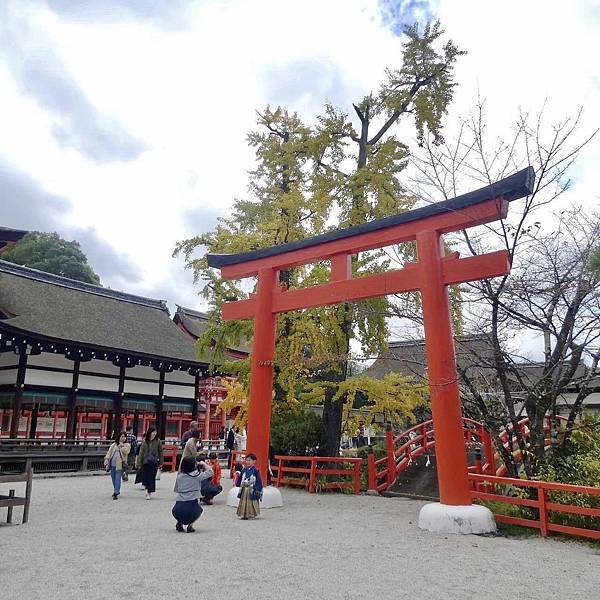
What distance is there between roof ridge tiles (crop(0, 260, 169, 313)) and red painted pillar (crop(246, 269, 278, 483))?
51.7ft

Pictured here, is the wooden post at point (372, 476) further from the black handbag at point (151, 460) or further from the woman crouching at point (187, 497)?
the woman crouching at point (187, 497)

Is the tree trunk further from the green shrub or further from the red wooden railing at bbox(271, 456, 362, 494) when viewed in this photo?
the red wooden railing at bbox(271, 456, 362, 494)

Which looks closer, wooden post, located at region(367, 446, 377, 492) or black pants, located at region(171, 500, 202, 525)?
black pants, located at region(171, 500, 202, 525)

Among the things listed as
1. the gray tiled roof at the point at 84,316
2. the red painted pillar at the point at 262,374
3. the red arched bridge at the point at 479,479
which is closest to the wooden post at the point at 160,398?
the gray tiled roof at the point at 84,316

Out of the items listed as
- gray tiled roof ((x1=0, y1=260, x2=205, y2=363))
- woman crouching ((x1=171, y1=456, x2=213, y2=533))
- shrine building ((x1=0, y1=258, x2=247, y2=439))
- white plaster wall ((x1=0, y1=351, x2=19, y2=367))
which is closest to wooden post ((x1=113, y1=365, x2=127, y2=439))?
shrine building ((x1=0, y1=258, x2=247, y2=439))

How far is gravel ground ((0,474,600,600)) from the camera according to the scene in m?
4.54

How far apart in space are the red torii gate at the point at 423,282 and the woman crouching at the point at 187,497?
3.16 metres

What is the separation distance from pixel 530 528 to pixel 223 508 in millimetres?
5523

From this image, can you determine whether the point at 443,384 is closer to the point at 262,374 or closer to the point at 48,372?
the point at 262,374

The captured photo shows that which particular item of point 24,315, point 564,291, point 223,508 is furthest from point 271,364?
point 24,315

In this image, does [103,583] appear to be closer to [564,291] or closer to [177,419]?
[564,291]

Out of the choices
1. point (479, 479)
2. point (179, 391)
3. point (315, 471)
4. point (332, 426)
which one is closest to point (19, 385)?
point (179, 391)

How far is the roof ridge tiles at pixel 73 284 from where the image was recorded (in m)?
22.0

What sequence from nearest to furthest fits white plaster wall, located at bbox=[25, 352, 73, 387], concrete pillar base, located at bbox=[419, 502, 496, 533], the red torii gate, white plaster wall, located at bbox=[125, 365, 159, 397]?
concrete pillar base, located at bbox=[419, 502, 496, 533], the red torii gate, white plaster wall, located at bbox=[25, 352, 73, 387], white plaster wall, located at bbox=[125, 365, 159, 397]
